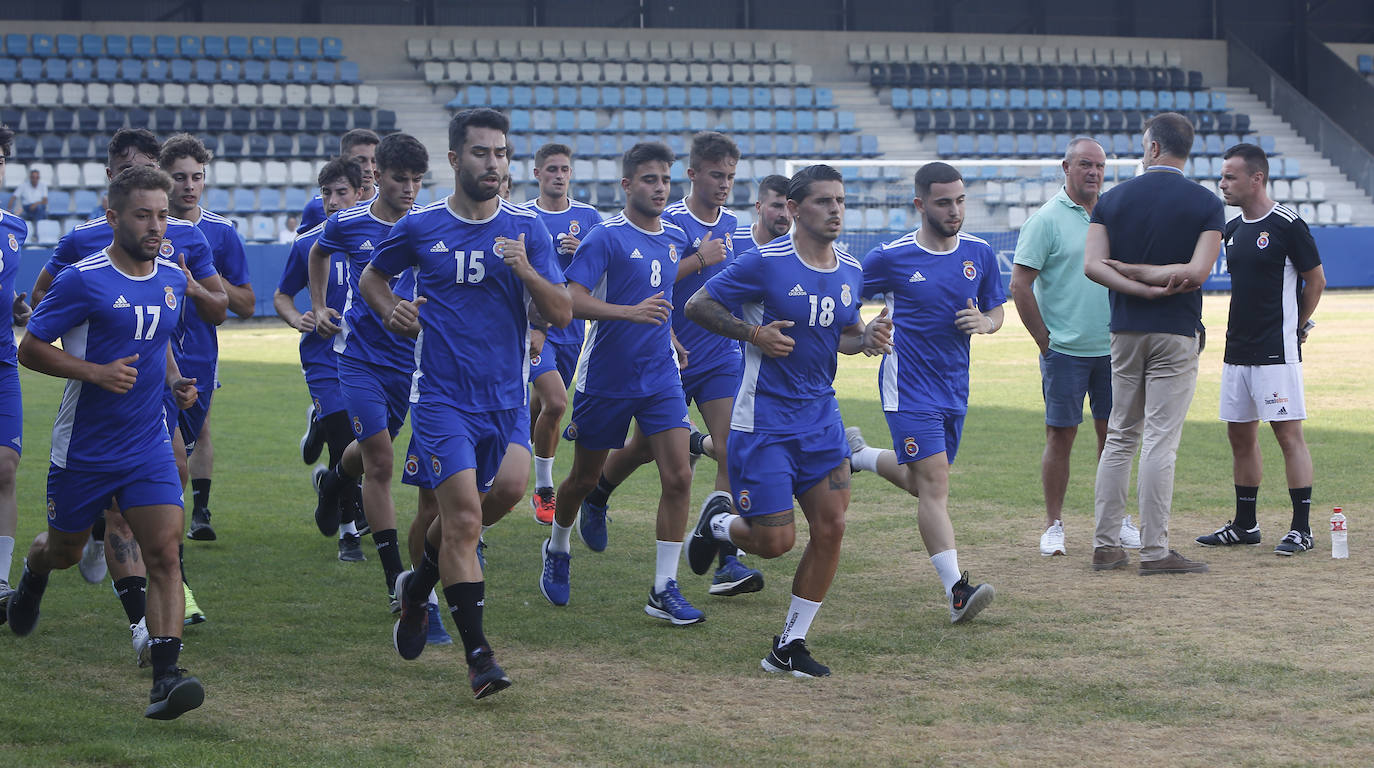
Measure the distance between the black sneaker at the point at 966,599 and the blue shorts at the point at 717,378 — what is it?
202 centimetres

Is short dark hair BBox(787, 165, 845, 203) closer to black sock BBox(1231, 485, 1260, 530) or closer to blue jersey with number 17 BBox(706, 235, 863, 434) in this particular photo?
blue jersey with number 17 BBox(706, 235, 863, 434)

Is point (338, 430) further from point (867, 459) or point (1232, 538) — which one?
point (1232, 538)

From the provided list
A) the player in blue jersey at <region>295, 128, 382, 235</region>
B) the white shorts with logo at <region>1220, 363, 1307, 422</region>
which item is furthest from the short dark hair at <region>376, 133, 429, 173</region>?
the white shorts with logo at <region>1220, 363, 1307, 422</region>

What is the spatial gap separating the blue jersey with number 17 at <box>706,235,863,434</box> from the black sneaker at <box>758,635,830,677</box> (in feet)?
2.96

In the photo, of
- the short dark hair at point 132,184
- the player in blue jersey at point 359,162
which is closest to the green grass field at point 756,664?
the short dark hair at point 132,184

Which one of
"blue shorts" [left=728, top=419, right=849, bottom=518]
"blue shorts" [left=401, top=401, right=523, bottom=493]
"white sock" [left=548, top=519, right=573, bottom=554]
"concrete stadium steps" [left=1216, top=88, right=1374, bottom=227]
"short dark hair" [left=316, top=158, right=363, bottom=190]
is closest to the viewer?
"blue shorts" [left=401, top=401, right=523, bottom=493]

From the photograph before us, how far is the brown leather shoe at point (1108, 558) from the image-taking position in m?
7.61

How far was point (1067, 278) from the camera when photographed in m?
8.16

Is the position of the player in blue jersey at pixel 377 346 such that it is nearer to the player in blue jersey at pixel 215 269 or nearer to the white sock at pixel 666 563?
the player in blue jersey at pixel 215 269

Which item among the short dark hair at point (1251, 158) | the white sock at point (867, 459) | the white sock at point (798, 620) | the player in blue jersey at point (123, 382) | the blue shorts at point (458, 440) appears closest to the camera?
the player in blue jersey at point (123, 382)

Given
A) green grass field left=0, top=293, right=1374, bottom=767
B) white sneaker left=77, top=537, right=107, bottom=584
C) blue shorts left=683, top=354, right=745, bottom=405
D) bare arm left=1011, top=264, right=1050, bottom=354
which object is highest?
bare arm left=1011, top=264, right=1050, bottom=354

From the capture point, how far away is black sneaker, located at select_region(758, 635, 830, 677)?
5656 millimetres

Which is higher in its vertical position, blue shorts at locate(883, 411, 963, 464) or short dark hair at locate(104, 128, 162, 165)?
short dark hair at locate(104, 128, 162, 165)

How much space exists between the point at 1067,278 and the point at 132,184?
5244mm
